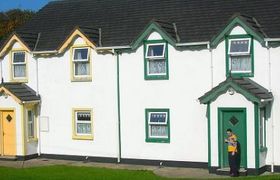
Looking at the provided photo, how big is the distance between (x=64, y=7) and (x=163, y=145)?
35.3 feet

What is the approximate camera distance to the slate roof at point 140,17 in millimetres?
24000

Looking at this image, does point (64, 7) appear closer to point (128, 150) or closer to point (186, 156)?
point (128, 150)

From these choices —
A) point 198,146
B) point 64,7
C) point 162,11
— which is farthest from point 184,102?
point 64,7

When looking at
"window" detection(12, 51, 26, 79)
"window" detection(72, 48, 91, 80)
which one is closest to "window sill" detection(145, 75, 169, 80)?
"window" detection(72, 48, 91, 80)

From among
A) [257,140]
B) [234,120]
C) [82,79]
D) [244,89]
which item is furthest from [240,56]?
[82,79]

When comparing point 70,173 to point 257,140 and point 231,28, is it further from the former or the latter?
point 231,28

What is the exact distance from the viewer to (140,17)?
27.3 metres

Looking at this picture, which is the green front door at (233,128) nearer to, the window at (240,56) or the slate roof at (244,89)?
the slate roof at (244,89)

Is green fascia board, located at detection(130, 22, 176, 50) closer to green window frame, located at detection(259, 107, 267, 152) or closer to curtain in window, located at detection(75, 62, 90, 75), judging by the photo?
curtain in window, located at detection(75, 62, 90, 75)

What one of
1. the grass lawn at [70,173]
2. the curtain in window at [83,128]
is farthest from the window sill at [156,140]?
the curtain in window at [83,128]

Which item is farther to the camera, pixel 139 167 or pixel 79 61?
pixel 79 61

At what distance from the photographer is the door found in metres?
27.6

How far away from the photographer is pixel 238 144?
70.3 ft

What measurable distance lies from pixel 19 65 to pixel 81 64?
367cm
